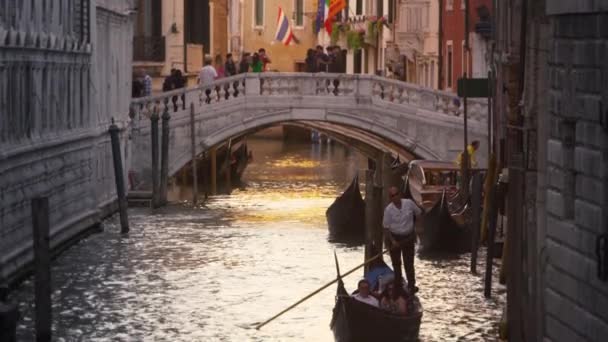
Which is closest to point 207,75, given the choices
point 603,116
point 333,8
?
point 333,8

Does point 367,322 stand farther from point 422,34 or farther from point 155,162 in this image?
point 422,34

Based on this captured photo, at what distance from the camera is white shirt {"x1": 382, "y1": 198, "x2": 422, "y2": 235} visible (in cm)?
1805

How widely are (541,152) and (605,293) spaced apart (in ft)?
8.32

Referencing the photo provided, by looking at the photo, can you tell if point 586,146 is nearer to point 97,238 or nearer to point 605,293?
point 605,293

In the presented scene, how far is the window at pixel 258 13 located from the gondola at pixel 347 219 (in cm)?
3629

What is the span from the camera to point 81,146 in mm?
23562

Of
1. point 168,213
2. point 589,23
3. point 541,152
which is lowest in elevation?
point 168,213

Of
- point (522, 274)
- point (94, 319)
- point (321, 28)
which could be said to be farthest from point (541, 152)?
point (321, 28)

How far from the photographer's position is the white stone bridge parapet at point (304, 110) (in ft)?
99.2

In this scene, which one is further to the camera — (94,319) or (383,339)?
(94,319)

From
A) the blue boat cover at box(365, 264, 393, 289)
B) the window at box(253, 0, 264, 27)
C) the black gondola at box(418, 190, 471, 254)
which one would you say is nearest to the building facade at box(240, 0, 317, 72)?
the window at box(253, 0, 264, 27)

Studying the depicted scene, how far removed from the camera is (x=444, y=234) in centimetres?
2269

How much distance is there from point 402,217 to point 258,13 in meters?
44.4

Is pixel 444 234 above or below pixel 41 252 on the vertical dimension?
below
